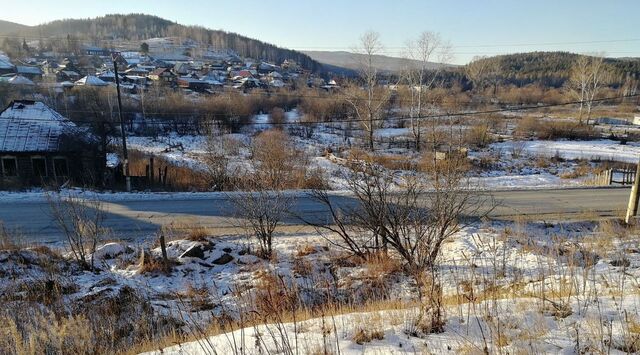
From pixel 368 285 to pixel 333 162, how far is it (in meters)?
21.6

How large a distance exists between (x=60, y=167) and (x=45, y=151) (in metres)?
1.14

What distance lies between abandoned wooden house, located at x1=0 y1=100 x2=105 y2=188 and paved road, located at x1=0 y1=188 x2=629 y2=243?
20.2ft

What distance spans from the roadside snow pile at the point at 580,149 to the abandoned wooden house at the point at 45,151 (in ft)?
Result: 109

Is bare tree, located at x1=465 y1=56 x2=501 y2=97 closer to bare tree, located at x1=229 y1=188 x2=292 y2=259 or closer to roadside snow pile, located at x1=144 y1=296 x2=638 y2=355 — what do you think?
bare tree, located at x1=229 y1=188 x2=292 y2=259

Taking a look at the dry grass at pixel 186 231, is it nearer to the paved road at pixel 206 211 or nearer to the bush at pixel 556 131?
the paved road at pixel 206 211

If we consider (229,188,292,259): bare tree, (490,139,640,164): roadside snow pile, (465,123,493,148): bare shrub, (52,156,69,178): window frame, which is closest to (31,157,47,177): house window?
(52,156,69,178): window frame

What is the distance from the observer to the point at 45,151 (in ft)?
71.4

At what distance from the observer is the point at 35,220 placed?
46.1ft

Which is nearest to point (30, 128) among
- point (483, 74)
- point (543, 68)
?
point (483, 74)

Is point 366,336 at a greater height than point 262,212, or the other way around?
point 366,336

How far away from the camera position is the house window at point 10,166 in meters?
21.9

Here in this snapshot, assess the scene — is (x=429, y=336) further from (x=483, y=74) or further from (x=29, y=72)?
(x=483, y=74)

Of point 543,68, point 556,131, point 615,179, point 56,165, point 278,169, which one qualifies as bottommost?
point 615,179

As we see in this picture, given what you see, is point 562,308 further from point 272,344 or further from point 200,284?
point 200,284
